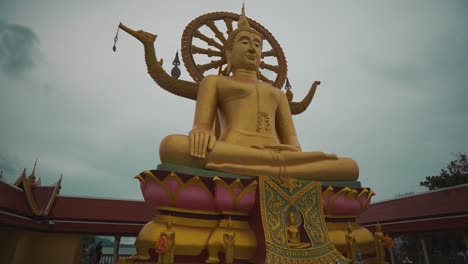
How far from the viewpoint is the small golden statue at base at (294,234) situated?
4.46m

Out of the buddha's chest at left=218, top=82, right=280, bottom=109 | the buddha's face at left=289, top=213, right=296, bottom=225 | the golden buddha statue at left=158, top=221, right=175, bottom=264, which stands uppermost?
the buddha's chest at left=218, top=82, right=280, bottom=109

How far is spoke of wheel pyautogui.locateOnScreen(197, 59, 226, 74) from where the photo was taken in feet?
24.6

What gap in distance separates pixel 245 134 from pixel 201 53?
9.15 feet

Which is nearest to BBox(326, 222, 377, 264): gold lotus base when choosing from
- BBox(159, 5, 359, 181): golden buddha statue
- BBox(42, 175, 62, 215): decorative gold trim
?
BBox(159, 5, 359, 181): golden buddha statue

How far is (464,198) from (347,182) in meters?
3.76

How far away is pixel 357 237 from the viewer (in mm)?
5109

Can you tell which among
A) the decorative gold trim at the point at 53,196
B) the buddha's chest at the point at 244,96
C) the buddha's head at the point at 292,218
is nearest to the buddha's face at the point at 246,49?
the buddha's chest at the point at 244,96

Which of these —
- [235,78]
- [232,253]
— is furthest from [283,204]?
[235,78]

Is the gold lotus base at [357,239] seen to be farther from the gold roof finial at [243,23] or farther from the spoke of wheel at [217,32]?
the spoke of wheel at [217,32]

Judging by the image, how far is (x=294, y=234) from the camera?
4.58 m

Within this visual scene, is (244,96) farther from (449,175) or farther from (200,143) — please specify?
(449,175)

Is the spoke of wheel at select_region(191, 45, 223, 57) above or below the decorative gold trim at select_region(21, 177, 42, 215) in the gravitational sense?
above

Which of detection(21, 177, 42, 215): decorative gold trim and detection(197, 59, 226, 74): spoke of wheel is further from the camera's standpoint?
detection(21, 177, 42, 215): decorative gold trim

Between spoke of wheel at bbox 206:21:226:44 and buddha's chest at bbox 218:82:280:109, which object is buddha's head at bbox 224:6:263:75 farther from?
spoke of wheel at bbox 206:21:226:44
